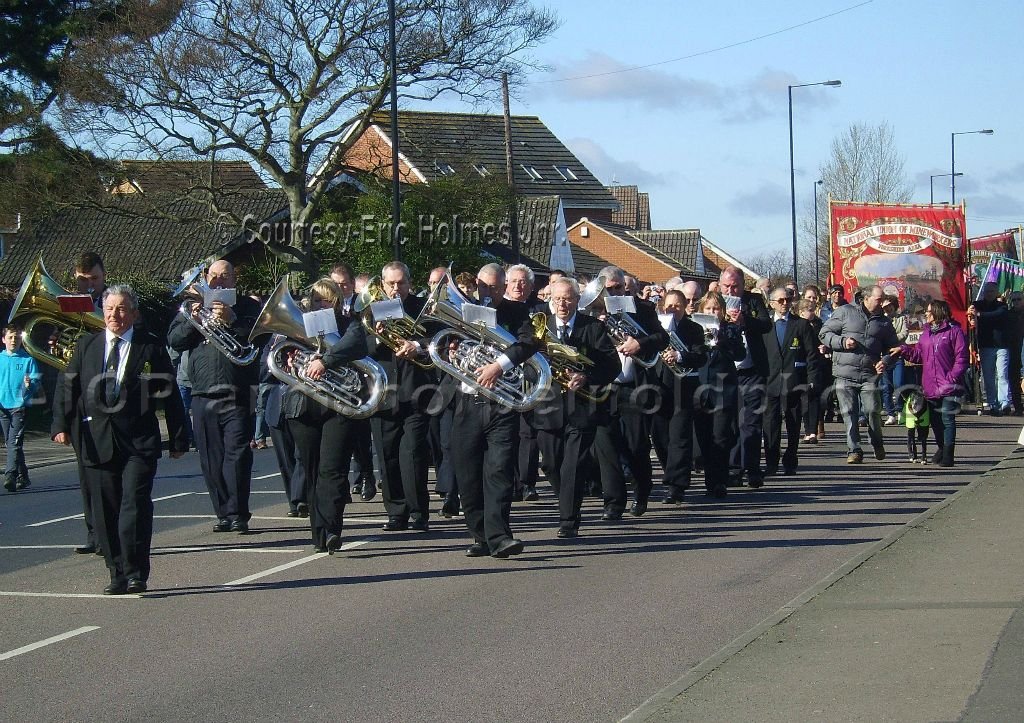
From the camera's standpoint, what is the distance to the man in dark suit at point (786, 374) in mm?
14977

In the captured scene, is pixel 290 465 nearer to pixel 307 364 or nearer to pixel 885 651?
pixel 307 364

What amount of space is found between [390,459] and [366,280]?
2183 millimetres

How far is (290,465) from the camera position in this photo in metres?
12.7

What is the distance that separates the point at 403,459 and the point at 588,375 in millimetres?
1630

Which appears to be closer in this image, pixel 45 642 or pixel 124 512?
pixel 45 642

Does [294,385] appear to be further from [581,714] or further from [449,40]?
[449,40]

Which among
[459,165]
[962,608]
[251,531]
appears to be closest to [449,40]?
[459,165]

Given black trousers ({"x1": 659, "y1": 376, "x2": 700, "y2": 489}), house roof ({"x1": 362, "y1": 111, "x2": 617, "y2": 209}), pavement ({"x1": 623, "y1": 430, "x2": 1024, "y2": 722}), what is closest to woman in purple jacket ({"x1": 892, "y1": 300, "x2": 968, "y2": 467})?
black trousers ({"x1": 659, "y1": 376, "x2": 700, "y2": 489})

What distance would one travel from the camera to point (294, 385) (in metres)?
10.0

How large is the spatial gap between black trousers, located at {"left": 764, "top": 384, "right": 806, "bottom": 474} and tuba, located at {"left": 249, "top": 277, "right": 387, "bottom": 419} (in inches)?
234

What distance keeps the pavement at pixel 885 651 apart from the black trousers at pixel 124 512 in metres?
3.78

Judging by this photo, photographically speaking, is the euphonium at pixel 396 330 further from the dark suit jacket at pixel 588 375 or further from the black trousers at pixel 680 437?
the black trousers at pixel 680 437

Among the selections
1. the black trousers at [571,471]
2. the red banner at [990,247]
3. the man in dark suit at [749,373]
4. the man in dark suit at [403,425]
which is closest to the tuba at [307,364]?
the man in dark suit at [403,425]

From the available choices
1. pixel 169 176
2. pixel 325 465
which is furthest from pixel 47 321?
pixel 169 176
